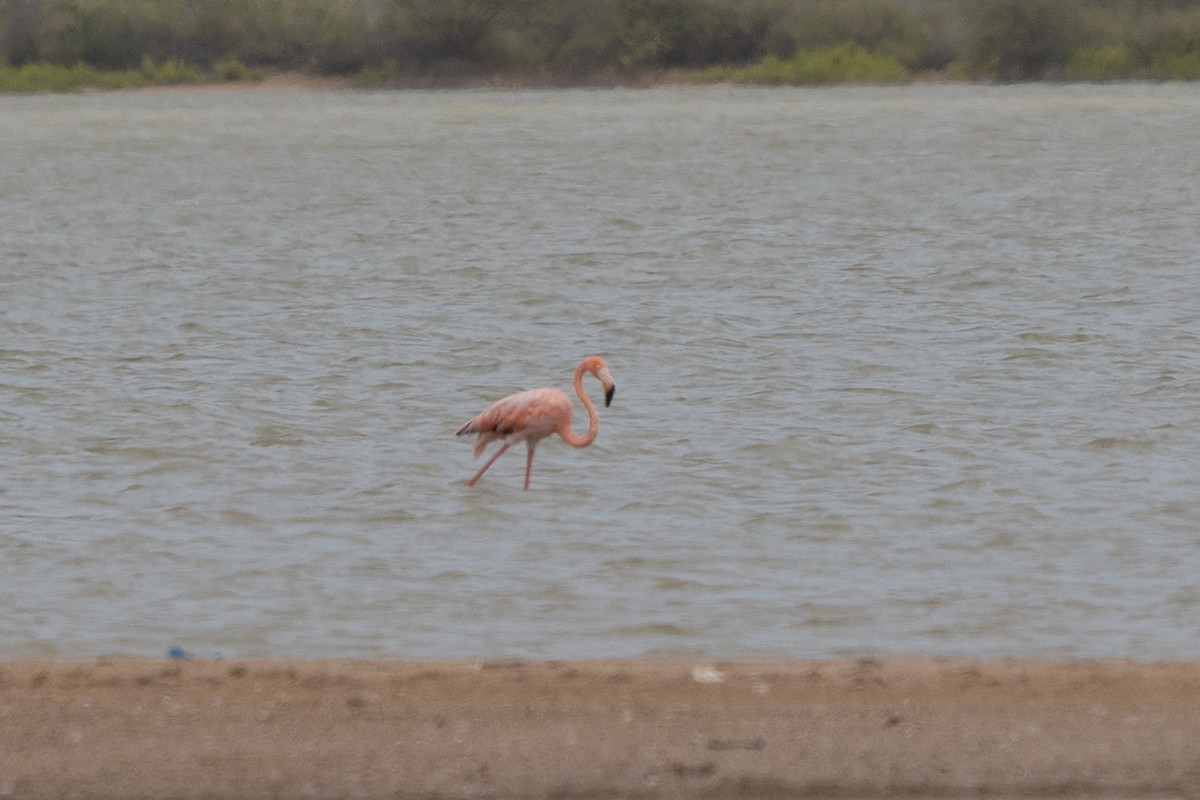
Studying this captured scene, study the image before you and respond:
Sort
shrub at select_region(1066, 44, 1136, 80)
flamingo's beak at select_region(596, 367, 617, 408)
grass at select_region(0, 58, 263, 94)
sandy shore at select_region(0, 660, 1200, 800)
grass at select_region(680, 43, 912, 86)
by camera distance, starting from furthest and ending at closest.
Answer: grass at select_region(0, 58, 263, 94) < grass at select_region(680, 43, 912, 86) < shrub at select_region(1066, 44, 1136, 80) < flamingo's beak at select_region(596, 367, 617, 408) < sandy shore at select_region(0, 660, 1200, 800)

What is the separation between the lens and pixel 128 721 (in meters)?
6.97

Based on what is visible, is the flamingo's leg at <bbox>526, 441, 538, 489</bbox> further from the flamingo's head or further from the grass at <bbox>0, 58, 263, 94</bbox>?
the grass at <bbox>0, 58, 263, 94</bbox>

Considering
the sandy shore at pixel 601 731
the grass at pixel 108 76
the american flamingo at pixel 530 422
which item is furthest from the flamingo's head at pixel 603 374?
the grass at pixel 108 76

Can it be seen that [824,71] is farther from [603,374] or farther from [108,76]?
[603,374]

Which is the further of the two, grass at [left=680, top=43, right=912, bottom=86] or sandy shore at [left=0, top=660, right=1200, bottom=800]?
grass at [left=680, top=43, right=912, bottom=86]

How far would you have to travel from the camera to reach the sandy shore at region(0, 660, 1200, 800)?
641 centimetres

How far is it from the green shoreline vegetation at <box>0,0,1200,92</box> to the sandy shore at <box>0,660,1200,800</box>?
72.9m

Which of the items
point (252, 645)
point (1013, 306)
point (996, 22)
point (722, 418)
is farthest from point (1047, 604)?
point (996, 22)

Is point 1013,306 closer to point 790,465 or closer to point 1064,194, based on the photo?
point 790,465

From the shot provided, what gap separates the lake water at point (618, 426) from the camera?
9.52 m

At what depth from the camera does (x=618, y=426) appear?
560 inches

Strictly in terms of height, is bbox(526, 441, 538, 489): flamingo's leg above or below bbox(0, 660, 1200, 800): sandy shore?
below

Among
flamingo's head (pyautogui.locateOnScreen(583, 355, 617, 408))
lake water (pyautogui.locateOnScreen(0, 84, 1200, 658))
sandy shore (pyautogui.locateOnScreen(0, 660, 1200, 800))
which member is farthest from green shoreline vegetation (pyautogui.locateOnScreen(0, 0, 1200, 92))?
sandy shore (pyautogui.locateOnScreen(0, 660, 1200, 800))

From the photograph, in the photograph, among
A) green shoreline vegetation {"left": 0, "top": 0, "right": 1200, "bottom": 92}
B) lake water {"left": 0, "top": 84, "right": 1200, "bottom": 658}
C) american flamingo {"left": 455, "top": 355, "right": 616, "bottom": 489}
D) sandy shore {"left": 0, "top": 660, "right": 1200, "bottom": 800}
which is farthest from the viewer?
green shoreline vegetation {"left": 0, "top": 0, "right": 1200, "bottom": 92}
